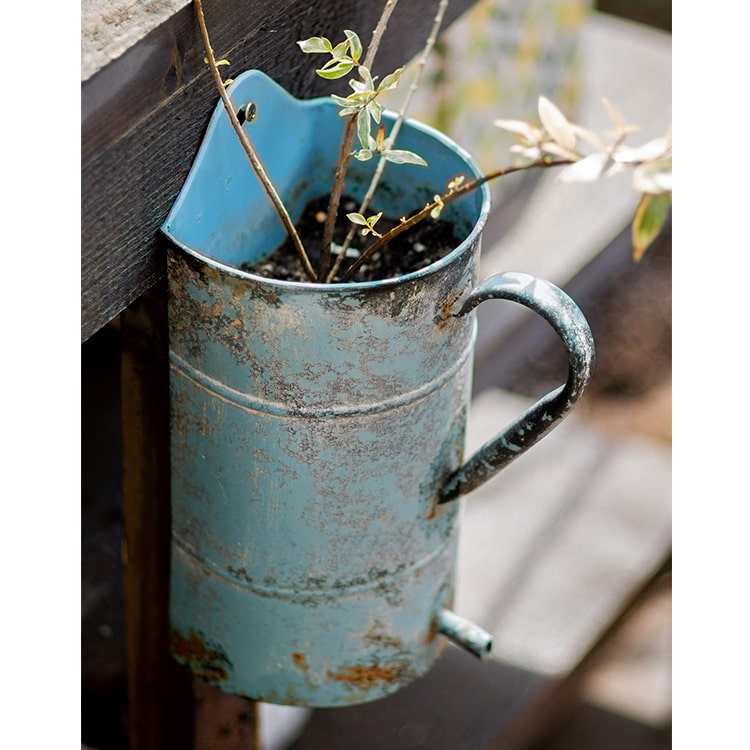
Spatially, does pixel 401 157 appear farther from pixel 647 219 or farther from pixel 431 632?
pixel 431 632

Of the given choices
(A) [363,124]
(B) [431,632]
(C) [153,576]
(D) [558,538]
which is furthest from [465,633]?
(D) [558,538]

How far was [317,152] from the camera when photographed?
1.23 m

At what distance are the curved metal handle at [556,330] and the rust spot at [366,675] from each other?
271 millimetres

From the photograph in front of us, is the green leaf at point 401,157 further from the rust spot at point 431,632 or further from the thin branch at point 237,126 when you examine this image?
the rust spot at point 431,632

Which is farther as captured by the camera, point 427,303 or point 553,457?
point 553,457

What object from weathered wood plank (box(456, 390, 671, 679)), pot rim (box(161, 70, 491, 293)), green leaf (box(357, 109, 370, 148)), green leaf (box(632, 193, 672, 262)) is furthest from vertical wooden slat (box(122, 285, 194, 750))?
weathered wood plank (box(456, 390, 671, 679))

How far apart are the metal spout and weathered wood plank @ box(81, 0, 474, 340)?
0.49 m

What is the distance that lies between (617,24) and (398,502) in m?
2.79

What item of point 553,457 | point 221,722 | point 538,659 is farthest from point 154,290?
point 553,457

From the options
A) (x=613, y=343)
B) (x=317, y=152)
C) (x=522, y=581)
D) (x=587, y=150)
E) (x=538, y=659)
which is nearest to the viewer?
(x=317, y=152)

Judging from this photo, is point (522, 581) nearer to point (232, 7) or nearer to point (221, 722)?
point (221, 722)

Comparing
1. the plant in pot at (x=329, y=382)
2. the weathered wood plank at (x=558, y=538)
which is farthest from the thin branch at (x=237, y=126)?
the weathered wood plank at (x=558, y=538)

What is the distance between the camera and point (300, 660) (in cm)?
121

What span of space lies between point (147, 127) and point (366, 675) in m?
0.60
